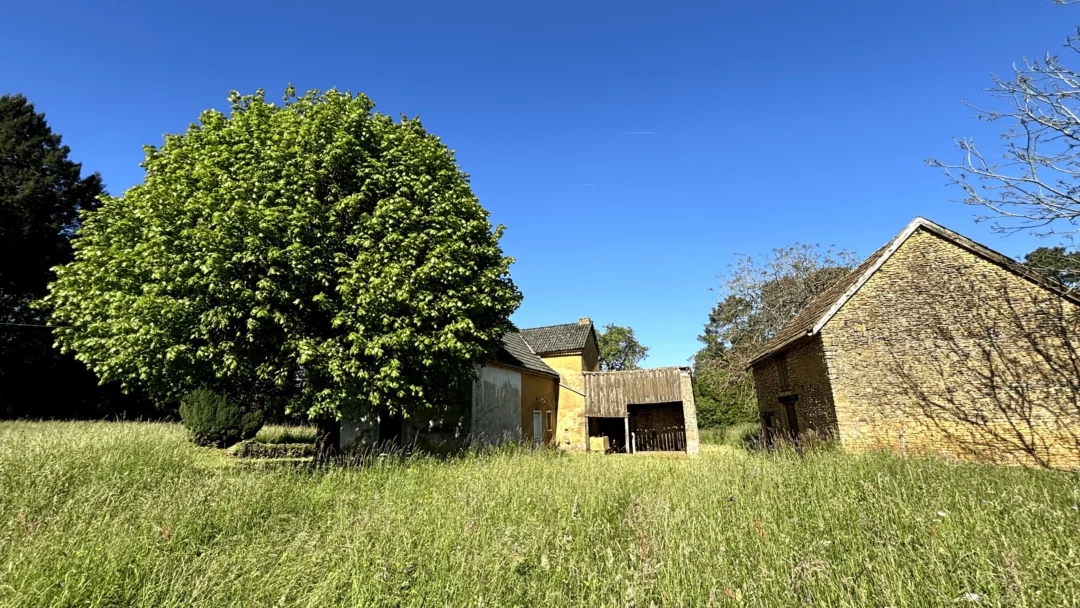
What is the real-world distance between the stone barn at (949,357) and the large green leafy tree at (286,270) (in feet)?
37.3

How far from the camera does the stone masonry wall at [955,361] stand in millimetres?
12812

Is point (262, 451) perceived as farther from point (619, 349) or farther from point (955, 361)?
point (619, 349)

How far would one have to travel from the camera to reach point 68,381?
24.9 meters

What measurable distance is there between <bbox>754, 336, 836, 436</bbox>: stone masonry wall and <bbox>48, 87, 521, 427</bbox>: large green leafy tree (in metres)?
11.0

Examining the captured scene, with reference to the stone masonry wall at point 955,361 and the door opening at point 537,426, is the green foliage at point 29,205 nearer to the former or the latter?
the door opening at point 537,426

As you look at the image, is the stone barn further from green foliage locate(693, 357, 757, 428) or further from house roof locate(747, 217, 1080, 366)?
green foliage locate(693, 357, 757, 428)

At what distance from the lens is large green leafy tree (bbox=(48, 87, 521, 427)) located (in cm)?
906

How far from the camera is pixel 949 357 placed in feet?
44.9

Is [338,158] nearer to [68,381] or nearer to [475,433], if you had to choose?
[475,433]

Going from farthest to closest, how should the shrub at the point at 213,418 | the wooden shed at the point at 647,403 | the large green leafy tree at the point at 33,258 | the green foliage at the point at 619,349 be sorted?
the green foliage at the point at 619,349
the wooden shed at the point at 647,403
the large green leafy tree at the point at 33,258
the shrub at the point at 213,418

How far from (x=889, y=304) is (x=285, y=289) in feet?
57.4

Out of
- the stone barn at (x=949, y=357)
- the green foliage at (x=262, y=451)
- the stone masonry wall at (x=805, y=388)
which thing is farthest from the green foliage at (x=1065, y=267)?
the green foliage at (x=262, y=451)

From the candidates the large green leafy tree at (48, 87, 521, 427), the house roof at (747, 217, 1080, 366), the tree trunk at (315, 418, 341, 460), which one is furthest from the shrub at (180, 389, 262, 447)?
the house roof at (747, 217, 1080, 366)

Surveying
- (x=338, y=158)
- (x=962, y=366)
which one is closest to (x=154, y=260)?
(x=338, y=158)
